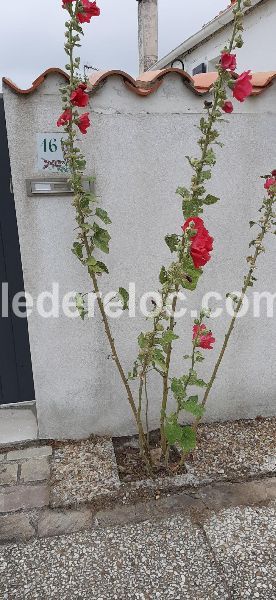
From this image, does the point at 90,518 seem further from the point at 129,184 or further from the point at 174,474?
the point at 129,184

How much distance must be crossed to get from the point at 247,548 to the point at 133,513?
68 centimetres

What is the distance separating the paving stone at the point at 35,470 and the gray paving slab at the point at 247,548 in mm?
1164

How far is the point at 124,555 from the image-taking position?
2.35 meters

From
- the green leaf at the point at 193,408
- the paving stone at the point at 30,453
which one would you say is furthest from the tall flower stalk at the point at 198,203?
the paving stone at the point at 30,453

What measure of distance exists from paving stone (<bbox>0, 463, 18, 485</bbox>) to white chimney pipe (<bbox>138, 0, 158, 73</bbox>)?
33.8ft

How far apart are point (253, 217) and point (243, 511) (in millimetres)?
1992

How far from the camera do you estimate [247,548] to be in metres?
2.37

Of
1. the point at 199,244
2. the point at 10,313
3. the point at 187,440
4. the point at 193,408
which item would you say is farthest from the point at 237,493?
the point at 10,313

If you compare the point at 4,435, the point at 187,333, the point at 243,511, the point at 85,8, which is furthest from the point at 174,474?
the point at 85,8

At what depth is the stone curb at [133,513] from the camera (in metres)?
2.53

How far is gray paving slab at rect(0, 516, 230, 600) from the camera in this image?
7.04 ft

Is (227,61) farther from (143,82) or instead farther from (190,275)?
(190,275)

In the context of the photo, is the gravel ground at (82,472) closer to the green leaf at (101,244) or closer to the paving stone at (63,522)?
the paving stone at (63,522)

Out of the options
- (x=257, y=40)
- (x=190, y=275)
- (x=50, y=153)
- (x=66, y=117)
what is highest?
(x=257, y=40)
